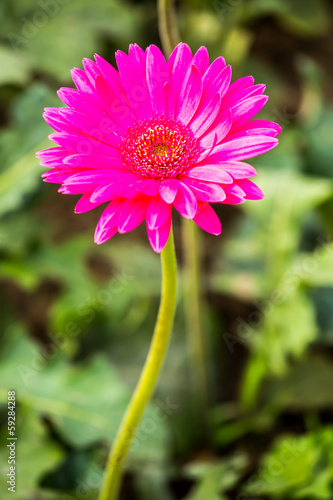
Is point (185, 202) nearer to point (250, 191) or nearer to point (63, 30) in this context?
point (250, 191)

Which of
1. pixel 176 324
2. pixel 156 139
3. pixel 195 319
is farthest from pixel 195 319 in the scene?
pixel 156 139

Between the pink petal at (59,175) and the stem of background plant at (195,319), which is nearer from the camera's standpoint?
the pink petal at (59,175)

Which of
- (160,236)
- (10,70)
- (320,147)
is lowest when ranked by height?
(160,236)

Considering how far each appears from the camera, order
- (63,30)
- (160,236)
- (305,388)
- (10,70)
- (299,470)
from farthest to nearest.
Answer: (63,30) → (305,388) → (10,70) → (299,470) → (160,236)

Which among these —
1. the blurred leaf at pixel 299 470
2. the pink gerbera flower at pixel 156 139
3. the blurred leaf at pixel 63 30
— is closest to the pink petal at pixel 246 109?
the pink gerbera flower at pixel 156 139

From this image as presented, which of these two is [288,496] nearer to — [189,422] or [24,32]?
[189,422]

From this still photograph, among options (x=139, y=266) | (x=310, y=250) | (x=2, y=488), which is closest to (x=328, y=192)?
(x=310, y=250)

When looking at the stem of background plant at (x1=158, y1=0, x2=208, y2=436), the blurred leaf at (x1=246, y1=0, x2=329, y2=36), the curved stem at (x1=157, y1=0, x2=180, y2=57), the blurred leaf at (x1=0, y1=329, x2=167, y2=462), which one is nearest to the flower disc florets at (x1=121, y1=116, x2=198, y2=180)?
the curved stem at (x1=157, y1=0, x2=180, y2=57)

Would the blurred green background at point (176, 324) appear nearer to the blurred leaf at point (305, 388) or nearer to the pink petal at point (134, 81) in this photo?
the blurred leaf at point (305, 388)
